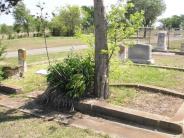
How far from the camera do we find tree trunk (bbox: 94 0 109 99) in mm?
7020

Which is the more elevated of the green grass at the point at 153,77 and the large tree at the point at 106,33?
the large tree at the point at 106,33

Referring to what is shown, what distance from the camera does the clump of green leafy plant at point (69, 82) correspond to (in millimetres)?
6973

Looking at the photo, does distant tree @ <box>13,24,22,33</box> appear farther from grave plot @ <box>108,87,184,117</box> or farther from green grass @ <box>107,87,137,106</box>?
grave plot @ <box>108,87,184,117</box>

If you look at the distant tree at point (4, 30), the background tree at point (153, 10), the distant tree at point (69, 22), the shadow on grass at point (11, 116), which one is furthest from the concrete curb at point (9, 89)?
the background tree at point (153, 10)

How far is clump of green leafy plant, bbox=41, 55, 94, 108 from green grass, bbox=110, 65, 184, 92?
1041mm

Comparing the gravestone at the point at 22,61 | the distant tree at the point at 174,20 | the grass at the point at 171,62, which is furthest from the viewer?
the distant tree at the point at 174,20

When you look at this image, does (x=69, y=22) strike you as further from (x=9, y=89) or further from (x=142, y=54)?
(x=9, y=89)

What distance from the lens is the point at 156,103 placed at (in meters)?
7.06

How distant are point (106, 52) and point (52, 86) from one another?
1.45 m

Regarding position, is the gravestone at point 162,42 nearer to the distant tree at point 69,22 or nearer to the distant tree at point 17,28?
the distant tree at point 69,22

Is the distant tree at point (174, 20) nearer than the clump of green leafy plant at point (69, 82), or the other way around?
the clump of green leafy plant at point (69, 82)

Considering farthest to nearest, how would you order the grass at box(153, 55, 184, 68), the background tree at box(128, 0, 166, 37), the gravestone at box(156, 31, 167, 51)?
the background tree at box(128, 0, 166, 37) → the gravestone at box(156, 31, 167, 51) → the grass at box(153, 55, 184, 68)

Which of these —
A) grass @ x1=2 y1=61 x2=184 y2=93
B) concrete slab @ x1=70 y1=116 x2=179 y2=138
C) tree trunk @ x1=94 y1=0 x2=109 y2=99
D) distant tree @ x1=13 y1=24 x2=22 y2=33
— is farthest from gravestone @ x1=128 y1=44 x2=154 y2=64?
distant tree @ x1=13 y1=24 x2=22 y2=33

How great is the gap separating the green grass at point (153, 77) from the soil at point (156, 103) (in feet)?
3.30
